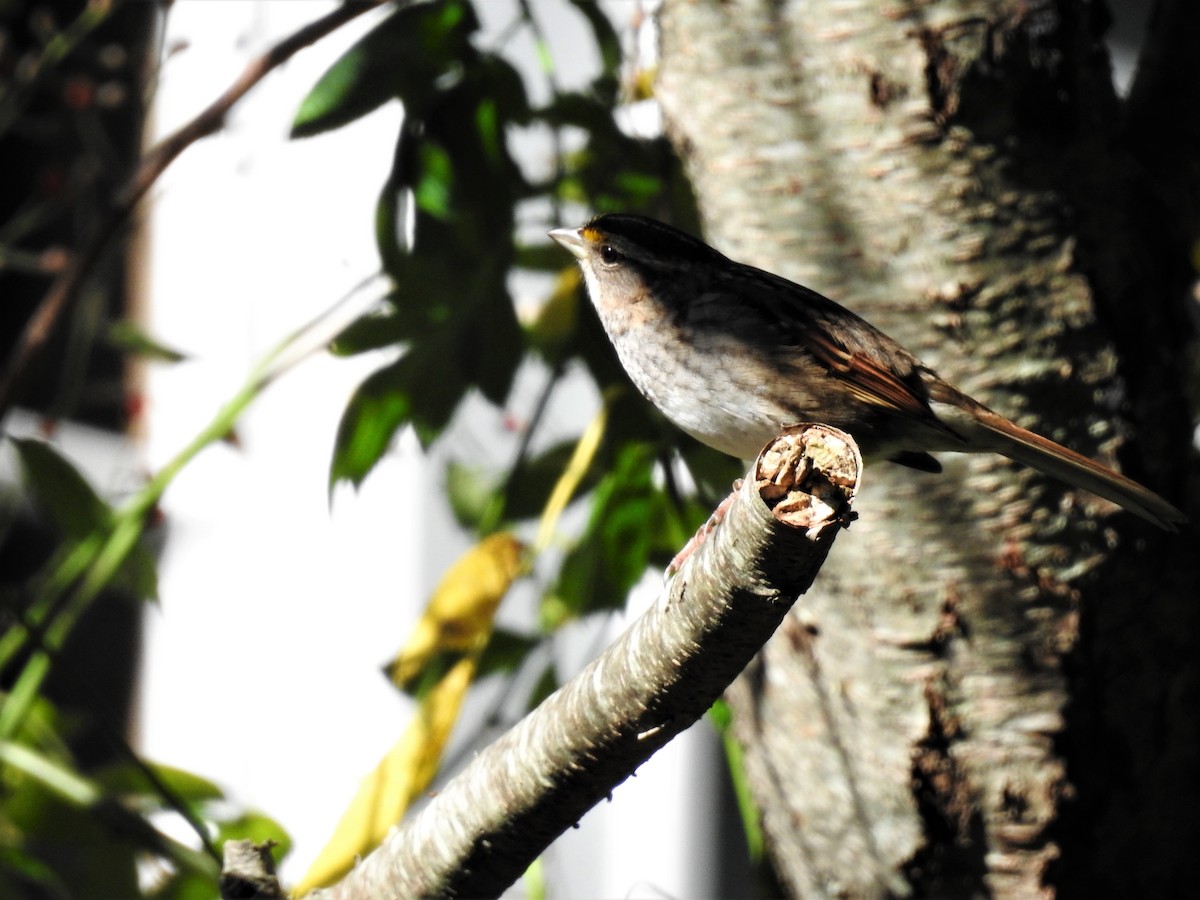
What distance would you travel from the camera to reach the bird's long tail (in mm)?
1895

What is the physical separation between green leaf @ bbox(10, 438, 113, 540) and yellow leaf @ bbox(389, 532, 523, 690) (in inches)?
28.8

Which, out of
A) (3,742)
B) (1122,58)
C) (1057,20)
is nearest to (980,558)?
(1057,20)

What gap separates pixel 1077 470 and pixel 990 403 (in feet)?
0.83

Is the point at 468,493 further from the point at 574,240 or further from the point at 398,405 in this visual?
the point at 574,240

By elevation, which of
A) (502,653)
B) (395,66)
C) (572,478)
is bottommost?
(502,653)

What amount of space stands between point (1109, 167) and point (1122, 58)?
6.61 feet

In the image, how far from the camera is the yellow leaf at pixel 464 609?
2.45 meters

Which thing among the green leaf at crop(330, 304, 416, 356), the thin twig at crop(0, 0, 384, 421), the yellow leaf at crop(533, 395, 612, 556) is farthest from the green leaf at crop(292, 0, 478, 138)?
the yellow leaf at crop(533, 395, 612, 556)

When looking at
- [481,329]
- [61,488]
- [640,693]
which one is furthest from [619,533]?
[640,693]

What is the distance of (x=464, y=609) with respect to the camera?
2459 mm

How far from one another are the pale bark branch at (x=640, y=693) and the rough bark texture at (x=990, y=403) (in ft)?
2.87

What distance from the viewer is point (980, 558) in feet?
6.91

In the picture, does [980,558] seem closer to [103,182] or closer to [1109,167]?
[1109,167]

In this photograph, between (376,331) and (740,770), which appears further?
(740,770)
